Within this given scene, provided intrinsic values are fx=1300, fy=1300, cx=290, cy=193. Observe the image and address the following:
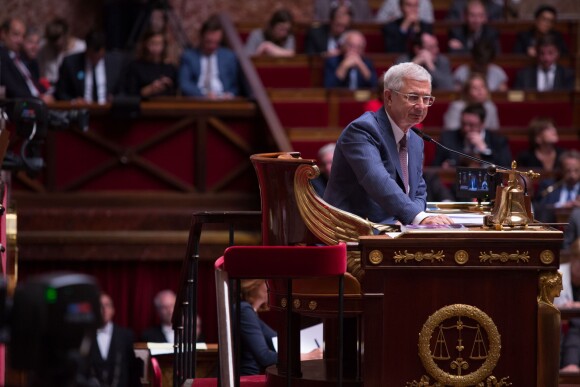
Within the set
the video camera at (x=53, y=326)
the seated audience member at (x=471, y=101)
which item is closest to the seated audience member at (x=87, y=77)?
the seated audience member at (x=471, y=101)

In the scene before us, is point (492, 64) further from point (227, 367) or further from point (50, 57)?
point (227, 367)

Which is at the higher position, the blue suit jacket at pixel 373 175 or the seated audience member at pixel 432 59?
the seated audience member at pixel 432 59

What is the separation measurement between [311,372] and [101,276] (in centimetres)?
433

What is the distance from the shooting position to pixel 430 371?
3934 millimetres

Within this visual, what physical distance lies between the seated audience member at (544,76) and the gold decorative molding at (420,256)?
584 cm

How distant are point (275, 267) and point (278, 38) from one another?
629 centimetres

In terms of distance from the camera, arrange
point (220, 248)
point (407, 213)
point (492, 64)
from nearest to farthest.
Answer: point (407, 213), point (220, 248), point (492, 64)

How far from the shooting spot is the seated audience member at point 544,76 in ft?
31.4

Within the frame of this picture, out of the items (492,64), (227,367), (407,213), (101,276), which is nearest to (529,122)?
(492,64)

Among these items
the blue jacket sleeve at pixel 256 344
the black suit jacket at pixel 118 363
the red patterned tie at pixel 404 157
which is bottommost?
the black suit jacket at pixel 118 363

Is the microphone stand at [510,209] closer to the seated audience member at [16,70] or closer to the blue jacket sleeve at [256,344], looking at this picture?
the blue jacket sleeve at [256,344]

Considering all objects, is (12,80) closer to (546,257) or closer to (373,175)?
(373,175)

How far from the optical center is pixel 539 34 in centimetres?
1009

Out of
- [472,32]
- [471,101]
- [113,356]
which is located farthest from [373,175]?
[472,32]
